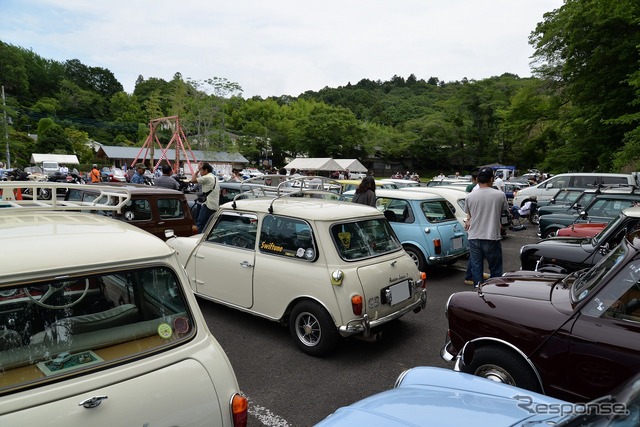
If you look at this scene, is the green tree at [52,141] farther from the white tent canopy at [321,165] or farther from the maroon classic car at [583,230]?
the maroon classic car at [583,230]

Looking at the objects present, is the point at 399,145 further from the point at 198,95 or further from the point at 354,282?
the point at 354,282

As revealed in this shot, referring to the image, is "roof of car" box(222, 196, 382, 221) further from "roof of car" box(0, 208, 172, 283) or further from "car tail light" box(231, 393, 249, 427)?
"car tail light" box(231, 393, 249, 427)

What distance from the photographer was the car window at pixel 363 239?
14.2ft

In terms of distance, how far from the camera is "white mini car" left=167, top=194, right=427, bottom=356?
408 cm

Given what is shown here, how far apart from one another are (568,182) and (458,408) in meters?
17.5

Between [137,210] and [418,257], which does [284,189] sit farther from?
[418,257]

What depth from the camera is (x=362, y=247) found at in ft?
14.8

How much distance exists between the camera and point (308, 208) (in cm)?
462

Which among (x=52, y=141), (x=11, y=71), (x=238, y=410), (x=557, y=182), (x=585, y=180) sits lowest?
(x=238, y=410)

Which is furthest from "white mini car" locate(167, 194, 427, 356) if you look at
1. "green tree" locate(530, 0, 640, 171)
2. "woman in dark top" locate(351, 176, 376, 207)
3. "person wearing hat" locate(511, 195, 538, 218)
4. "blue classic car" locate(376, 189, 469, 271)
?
"green tree" locate(530, 0, 640, 171)

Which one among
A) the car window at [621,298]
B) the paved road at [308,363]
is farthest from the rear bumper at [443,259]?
the car window at [621,298]

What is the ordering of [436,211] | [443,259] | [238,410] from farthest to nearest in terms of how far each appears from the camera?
[436,211], [443,259], [238,410]

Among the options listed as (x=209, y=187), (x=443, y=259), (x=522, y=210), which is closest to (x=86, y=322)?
(x=443, y=259)

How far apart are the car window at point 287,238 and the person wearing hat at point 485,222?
9.20 ft
